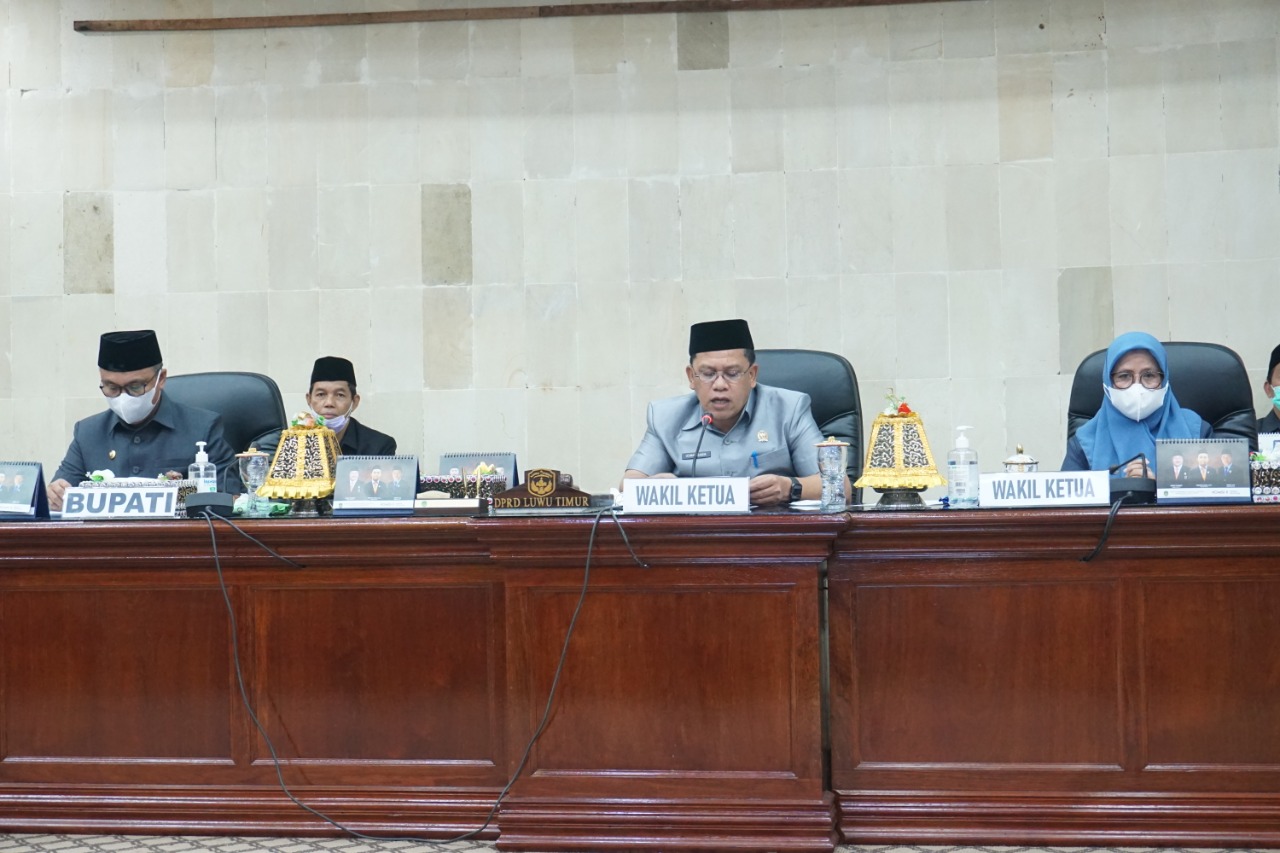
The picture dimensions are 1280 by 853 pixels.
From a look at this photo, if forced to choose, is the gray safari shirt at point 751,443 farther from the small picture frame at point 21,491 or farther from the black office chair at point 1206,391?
the small picture frame at point 21,491

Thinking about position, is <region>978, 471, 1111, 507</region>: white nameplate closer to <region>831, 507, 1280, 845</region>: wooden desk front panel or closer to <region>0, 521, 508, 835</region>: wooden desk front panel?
<region>831, 507, 1280, 845</region>: wooden desk front panel

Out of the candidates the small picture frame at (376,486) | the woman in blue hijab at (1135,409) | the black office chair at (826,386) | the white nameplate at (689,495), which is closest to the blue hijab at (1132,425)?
the woman in blue hijab at (1135,409)

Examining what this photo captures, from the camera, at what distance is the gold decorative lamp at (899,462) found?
2.73 m

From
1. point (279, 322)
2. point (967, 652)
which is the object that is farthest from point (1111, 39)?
point (279, 322)

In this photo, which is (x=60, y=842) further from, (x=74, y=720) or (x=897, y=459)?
(x=897, y=459)

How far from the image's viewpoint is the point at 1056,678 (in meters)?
2.42

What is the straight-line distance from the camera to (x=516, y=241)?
16.0 feet

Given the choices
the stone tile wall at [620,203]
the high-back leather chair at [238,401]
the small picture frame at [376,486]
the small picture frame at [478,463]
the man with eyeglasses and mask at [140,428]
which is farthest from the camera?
the stone tile wall at [620,203]

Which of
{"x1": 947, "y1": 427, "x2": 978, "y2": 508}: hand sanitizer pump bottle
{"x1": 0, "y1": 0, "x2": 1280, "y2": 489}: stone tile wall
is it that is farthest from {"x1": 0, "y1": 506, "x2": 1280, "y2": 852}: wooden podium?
{"x1": 0, "y1": 0, "x2": 1280, "y2": 489}: stone tile wall

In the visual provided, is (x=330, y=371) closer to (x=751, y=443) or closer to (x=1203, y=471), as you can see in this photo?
(x=751, y=443)

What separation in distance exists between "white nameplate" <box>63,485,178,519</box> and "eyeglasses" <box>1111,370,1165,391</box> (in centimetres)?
245

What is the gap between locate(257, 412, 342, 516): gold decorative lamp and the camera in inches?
111

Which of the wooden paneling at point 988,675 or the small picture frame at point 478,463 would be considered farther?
the small picture frame at point 478,463

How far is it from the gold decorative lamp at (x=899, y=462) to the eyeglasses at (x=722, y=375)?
1.81 ft
